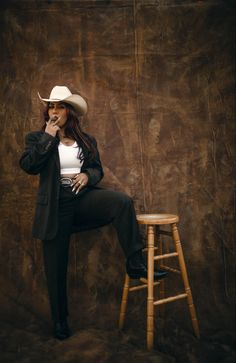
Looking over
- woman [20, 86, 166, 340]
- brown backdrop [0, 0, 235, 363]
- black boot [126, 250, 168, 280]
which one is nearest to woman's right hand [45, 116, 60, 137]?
woman [20, 86, 166, 340]

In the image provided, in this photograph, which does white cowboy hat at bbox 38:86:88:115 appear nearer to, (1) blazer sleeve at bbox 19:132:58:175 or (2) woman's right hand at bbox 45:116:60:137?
(2) woman's right hand at bbox 45:116:60:137

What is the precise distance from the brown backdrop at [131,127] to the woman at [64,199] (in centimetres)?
Answer: 43

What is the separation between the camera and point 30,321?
10.1ft

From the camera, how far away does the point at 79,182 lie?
2646 millimetres

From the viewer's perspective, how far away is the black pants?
250cm

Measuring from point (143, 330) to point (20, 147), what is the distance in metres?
1.99

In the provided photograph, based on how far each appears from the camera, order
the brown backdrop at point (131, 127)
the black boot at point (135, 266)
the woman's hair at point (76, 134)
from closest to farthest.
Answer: the black boot at point (135, 266) < the woman's hair at point (76, 134) < the brown backdrop at point (131, 127)

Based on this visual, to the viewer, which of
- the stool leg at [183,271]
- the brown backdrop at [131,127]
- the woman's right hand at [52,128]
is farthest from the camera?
the brown backdrop at [131,127]

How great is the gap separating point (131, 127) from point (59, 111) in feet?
2.52

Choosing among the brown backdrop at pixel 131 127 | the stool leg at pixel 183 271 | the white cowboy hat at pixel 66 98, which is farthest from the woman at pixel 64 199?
the brown backdrop at pixel 131 127

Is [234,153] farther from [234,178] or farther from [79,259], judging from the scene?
[79,259]

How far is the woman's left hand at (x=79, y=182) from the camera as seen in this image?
2.64 m

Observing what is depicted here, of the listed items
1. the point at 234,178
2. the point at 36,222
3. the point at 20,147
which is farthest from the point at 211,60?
the point at 36,222

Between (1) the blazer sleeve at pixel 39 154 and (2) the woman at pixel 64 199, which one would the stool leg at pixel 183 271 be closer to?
(2) the woman at pixel 64 199
